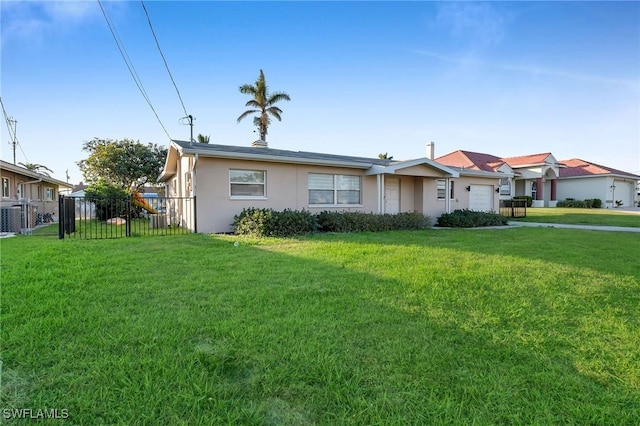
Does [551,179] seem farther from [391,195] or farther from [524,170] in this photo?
[391,195]

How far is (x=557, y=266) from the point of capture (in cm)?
604

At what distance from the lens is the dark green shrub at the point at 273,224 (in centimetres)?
1013

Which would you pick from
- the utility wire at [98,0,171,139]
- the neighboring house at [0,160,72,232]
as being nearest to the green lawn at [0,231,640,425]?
the utility wire at [98,0,171,139]

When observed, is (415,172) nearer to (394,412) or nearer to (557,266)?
(557,266)

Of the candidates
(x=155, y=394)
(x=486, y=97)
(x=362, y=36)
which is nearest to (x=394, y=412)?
(x=155, y=394)

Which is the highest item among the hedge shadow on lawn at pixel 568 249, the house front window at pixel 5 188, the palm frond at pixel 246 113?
the palm frond at pixel 246 113

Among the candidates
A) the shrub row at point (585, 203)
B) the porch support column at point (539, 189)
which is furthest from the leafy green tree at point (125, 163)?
the shrub row at point (585, 203)

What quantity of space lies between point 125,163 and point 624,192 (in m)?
48.2

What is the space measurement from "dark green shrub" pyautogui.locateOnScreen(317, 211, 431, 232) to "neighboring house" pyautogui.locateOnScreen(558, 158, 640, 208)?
1075 inches

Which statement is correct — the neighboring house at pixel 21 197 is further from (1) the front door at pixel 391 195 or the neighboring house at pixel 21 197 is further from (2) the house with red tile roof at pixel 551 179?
(2) the house with red tile roof at pixel 551 179

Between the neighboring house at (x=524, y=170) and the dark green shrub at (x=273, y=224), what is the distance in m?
20.8

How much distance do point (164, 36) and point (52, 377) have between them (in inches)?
429

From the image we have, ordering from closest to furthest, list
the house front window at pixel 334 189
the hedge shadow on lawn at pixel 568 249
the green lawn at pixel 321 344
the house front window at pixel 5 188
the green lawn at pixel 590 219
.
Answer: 1. the green lawn at pixel 321 344
2. the hedge shadow on lawn at pixel 568 249
3. the house front window at pixel 334 189
4. the house front window at pixel 5 188
5. the green lawn at pixel 590 219

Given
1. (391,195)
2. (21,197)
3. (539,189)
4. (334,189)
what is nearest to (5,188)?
(21,197)
